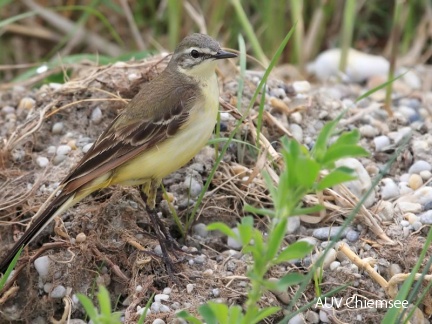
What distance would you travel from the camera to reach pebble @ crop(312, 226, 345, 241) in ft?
16.1

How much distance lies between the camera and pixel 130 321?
4422 mm

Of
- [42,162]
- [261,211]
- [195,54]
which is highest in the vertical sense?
[261,211]

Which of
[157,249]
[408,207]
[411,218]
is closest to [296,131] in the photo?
[408,207]

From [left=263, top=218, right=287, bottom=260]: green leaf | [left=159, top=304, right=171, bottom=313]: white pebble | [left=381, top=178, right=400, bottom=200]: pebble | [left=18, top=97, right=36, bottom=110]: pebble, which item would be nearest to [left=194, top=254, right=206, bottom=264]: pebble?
[left=159, top=304, right=171, bottom=313]: white pebble

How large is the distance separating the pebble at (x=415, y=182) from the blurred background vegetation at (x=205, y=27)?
8.81 ft

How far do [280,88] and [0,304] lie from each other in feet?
8.27

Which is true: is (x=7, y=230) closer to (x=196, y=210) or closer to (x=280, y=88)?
(x=196, y=210)

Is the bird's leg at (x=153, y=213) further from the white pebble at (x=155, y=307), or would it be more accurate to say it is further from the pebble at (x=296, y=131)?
the pebble at (x=296, y=131)

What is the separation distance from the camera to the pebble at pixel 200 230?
5.14 meters

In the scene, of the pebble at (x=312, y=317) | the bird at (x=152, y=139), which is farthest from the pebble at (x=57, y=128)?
the pebble at (x=312, y=317)

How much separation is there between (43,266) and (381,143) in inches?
95.0

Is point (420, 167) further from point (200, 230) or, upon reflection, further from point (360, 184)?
point (200, 230)

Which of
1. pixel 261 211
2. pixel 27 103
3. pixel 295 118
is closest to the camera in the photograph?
pixel 261 211

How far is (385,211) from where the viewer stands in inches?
199
